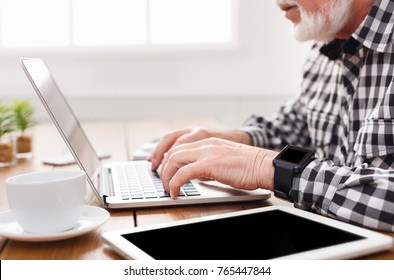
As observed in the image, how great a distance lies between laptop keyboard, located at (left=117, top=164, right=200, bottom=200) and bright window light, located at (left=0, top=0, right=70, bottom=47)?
2.11 m

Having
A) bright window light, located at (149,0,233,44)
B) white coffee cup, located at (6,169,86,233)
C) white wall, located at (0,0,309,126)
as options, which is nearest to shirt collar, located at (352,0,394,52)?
white coffee cup, located at (6,169,86,233)

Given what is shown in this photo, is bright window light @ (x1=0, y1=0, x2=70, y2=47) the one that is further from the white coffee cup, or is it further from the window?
the white coffee cup

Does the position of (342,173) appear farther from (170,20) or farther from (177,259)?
(170,20)

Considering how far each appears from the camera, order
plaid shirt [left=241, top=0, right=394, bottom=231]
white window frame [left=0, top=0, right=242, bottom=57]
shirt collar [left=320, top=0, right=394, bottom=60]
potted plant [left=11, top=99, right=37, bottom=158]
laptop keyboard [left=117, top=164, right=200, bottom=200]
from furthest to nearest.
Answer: white window frame [left=0, top=0, right=242, bottom=57], potted plant [left=11, top=99, right=37, bottom=158], shirt collar [left=320, top=0, right=394, bottom=60], laptop keyboard [left=117, top=164, right=200, bottom=200], plaid shirt [left=241, top=0, right=394, bottom=231]

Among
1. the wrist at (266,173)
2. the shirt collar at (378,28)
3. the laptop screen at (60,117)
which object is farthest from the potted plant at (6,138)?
the shirt collar at (378,28)

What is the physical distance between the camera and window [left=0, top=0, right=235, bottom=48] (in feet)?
10.2

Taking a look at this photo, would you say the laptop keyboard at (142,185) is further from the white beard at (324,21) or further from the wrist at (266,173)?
the white beard at (324,21)

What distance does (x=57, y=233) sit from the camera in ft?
2.27

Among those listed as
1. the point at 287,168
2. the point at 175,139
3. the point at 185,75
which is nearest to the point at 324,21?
the point at 175,139

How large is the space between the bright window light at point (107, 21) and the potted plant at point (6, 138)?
171cm

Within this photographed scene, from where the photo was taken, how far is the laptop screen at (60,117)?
0.90 meters

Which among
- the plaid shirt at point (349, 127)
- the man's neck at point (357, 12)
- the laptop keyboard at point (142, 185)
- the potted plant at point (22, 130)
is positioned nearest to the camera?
the plaid shirt at point (349, 127)

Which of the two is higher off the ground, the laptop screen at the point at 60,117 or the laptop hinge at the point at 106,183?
the laptop screen at the point at 60,117

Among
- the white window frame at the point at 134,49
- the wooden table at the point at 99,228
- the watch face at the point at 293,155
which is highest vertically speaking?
the white window frame at the point at 134,49
